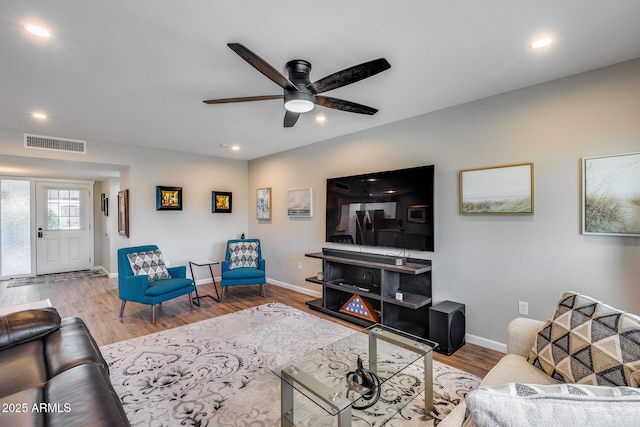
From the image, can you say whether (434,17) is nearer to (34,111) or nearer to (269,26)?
(269,26)

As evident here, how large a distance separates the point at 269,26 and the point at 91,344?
2.28m

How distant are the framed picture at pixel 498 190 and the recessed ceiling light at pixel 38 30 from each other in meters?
3.58

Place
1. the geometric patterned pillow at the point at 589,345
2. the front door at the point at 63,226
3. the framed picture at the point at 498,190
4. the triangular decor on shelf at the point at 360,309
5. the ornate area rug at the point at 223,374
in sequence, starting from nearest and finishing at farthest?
the geometric patterned pillow at the point at 589,345 < the ornate area rug at the point at 223,374 < the framed picture at the point at 498,190 < the triangular decor on shelf at the point at 360,309 < the front door at the point at 63,226

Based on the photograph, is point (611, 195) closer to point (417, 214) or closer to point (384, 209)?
point (417, 214)

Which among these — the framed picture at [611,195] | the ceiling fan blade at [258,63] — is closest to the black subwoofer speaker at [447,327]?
the framed picture at [611,195]

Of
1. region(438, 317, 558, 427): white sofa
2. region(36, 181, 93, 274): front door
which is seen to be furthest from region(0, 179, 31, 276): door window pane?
region(438, 317, 558, 427): white sofa

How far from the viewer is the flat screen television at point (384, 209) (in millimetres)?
3336

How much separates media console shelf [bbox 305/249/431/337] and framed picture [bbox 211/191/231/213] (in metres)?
2.67

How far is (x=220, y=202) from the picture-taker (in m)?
5.84

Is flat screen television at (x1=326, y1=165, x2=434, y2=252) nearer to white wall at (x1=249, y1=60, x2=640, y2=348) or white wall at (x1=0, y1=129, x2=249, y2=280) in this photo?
white wall at (x1=249, y1=60, x2=640, y2=348)

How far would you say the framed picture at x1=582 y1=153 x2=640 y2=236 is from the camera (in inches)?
86.9

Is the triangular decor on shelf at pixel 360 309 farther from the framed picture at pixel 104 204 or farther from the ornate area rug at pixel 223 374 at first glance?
the framed picture at pixel 104 204

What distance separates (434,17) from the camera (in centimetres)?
178

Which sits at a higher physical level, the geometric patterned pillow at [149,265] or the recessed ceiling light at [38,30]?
the recessed ceiling light at [38,30]
